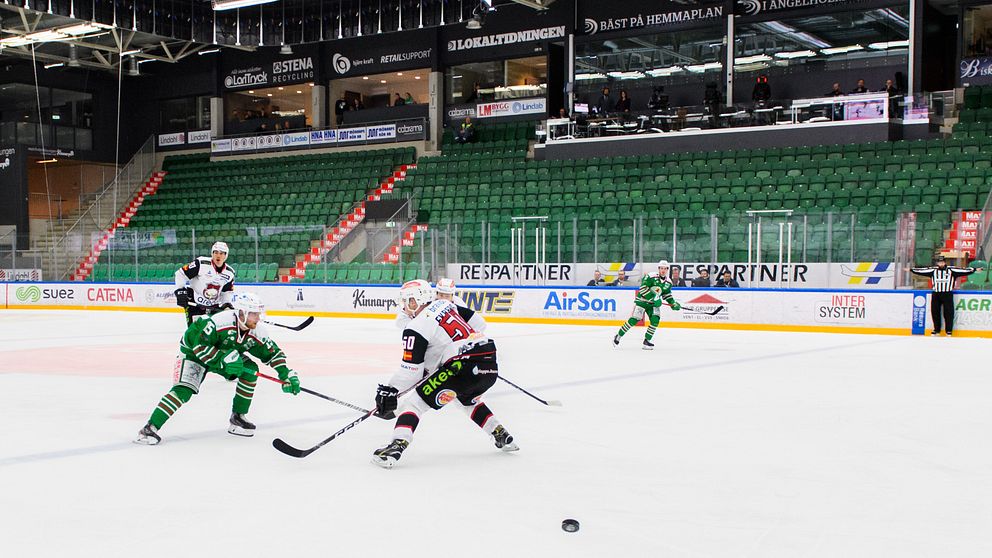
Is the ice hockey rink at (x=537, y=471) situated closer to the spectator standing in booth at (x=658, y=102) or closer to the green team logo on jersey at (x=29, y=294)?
the spectator standing in booth at (x=658, y=102)

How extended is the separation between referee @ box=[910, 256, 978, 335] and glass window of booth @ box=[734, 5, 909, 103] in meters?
9.19

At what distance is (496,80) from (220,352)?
26836 mm

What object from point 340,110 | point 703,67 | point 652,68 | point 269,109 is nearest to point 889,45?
point 703,67

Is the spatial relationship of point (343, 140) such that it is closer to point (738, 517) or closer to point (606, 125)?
point (606, 125)

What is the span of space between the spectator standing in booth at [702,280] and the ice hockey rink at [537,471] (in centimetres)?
792

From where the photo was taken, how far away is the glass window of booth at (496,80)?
102 ft

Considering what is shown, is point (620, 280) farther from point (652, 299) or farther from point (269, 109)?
point (269, 109)

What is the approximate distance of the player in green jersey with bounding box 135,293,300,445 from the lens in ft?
20.2

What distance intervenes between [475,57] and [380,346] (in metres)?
19.5

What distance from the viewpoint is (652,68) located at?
27.6m

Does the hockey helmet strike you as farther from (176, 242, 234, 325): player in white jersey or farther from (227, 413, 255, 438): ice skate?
(176, 242, 234, 325): player in white jersey

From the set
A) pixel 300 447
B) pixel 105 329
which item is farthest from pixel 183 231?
pixel 300 447

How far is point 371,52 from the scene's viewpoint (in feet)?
111

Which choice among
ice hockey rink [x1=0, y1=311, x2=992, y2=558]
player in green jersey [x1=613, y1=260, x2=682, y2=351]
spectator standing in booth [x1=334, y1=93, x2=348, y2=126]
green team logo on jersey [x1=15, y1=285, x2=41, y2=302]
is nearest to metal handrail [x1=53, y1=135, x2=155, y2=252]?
green team logo on jersey [x1=15, y1=285, x2=41, y2=302]
